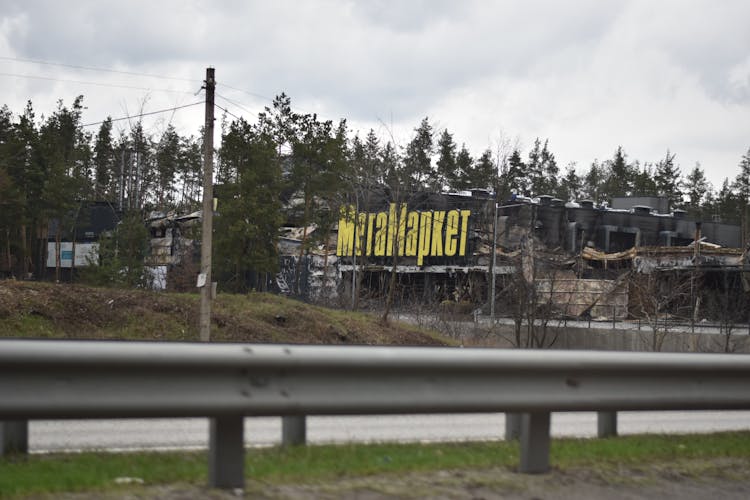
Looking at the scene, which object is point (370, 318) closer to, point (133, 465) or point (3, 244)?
point (133, 465)

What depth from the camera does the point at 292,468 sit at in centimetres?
573

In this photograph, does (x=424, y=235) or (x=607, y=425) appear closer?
(x=607, y=425)

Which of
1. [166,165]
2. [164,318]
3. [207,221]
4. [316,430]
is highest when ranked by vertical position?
[166,165]

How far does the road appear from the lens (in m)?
6.88

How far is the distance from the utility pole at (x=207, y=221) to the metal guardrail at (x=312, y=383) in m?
17.5

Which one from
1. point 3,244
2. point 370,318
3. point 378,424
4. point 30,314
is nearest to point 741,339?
point 370,318

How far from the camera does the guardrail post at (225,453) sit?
5.05 meters

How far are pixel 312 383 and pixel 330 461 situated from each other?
42.5 inches

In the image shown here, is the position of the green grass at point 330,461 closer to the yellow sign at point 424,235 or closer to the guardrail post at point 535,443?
the guardrail post at point 535,443

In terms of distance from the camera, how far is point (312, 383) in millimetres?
5137

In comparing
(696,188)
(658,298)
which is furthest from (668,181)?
(658,298)

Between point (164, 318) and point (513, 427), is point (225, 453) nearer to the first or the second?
point (513, 427)

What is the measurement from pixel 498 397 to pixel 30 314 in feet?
64.4

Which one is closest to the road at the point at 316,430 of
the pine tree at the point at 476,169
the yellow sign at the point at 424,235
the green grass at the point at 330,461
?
the green grass at the point at 330,461
